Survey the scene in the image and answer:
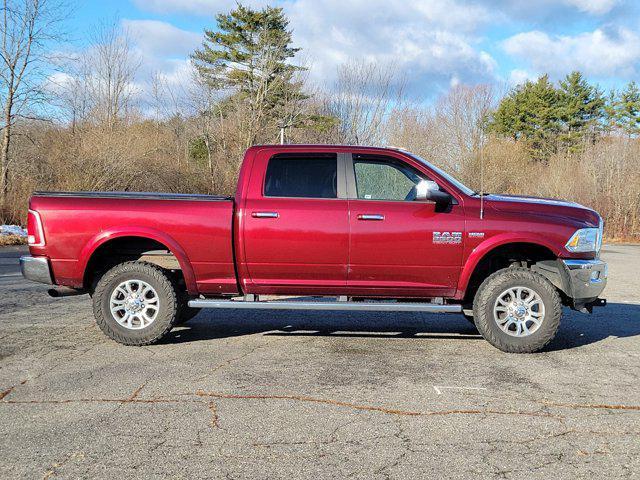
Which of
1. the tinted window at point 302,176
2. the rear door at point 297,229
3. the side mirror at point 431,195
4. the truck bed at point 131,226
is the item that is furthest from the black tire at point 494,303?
the truck bed at point 131,226

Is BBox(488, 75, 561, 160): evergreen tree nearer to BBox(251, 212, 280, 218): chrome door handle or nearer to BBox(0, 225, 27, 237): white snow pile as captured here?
BBox(0, 225, 27, 237): white snow pile

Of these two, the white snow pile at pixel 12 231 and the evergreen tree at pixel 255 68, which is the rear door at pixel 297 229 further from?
the evergreen tree at pixel 255 68

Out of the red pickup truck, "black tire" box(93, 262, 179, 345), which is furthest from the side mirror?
"black tire" box(93, 262, 179, 345)

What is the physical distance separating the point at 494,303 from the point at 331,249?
1.75m

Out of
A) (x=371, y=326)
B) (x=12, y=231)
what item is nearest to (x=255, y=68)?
(x=12, y=231)

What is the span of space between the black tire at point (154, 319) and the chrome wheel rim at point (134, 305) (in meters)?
0.03


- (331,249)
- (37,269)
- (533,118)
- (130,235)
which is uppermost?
(533,118)

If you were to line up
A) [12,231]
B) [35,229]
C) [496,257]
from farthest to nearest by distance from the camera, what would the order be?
1. [12,231]
2. [496,257]
3. [35,229]

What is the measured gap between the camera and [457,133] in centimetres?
3381

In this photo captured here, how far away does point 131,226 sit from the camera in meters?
5.81

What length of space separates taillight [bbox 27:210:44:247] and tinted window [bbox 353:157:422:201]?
10.8 feet

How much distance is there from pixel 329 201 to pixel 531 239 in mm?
2090

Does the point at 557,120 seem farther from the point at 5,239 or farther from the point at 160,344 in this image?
the point at 160,344

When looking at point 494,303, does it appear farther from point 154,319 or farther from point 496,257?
point 154,319
